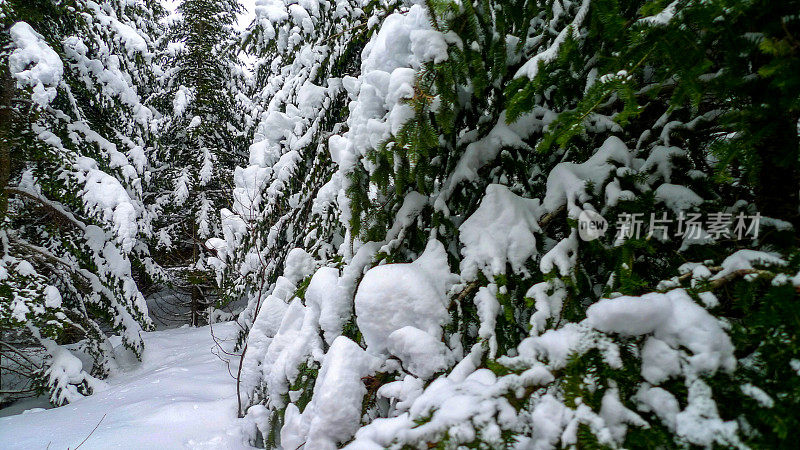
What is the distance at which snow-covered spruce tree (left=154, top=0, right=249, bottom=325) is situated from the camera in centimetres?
1106

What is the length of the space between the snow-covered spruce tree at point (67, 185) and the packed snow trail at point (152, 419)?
1529mm

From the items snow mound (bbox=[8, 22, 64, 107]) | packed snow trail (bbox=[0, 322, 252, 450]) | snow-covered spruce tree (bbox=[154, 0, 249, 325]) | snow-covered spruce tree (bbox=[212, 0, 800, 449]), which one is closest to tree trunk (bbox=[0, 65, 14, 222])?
snow mound (bbox=[8, 22, 64, 107])

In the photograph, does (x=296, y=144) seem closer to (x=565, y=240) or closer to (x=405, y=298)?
(x=405, y=298)

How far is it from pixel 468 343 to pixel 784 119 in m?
1.39

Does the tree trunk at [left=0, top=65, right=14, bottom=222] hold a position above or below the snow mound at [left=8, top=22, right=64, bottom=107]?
below

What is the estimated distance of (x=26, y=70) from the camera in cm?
492

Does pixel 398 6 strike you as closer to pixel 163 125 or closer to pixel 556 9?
pixel 556 9

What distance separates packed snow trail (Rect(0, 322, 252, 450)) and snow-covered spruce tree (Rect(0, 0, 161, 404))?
5.02 ft

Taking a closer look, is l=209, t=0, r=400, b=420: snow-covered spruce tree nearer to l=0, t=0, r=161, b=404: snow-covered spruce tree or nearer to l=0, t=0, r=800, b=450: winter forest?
l=0, t=0, r=800, b=450: winter forest

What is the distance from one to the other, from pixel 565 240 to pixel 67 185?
6861 millimetres

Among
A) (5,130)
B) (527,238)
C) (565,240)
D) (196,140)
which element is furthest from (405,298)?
(196,140)

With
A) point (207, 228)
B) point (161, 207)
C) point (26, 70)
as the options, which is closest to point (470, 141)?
point (26, 70)

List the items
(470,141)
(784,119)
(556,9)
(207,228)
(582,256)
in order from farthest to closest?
(207,228)
(470,141)
(556,9)
(582,256)
(784,119)

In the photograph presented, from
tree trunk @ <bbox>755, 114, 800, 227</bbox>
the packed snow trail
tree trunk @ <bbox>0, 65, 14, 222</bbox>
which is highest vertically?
tree trunk @ <bbox>0, 65, 14, 222</bbox>
